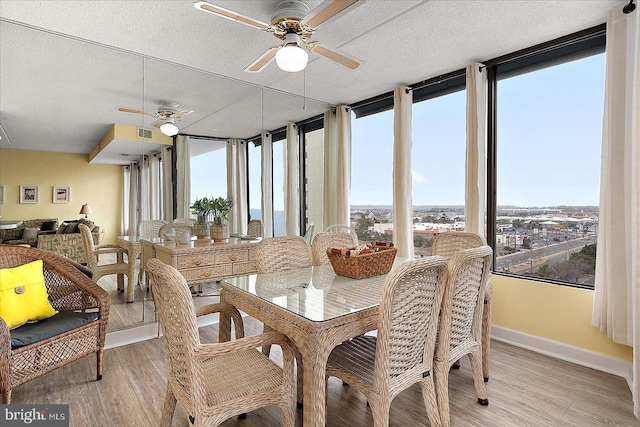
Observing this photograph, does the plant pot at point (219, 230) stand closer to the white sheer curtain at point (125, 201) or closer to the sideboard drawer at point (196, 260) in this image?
the sideboard drawer at point (196, 260)

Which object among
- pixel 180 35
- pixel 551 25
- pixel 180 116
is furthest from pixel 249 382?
pixel 551 25

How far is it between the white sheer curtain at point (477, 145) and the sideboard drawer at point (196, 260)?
255 centimetres

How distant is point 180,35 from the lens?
2.62m

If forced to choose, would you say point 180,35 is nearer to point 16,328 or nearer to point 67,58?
point 67,58

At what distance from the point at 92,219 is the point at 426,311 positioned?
2.87m

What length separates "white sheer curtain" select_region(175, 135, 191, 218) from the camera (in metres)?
3.36

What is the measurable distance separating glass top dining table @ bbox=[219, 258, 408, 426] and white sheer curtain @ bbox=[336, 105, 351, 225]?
236 cm

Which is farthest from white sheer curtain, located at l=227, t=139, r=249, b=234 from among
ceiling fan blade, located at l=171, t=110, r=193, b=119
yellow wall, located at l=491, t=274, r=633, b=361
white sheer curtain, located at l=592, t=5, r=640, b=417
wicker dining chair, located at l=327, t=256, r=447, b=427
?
white sheer curtain, located at l=592, t=5, r=640, b=417

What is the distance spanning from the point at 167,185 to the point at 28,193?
1.06 meters

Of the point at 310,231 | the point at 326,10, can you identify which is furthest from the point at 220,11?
the point at 310,231

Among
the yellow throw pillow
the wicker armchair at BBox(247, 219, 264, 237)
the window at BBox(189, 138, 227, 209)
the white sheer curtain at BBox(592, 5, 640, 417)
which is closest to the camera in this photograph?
the yellow throw pillow

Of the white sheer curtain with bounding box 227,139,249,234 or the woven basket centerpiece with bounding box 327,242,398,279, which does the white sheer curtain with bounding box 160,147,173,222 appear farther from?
the woven basket centerpiece with bounding box 327,242,398,279

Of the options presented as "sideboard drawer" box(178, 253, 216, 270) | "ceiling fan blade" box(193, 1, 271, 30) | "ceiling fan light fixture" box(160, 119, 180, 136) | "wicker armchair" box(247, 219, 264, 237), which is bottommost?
"sideboard drawer" box(178, 253, 216, 270)

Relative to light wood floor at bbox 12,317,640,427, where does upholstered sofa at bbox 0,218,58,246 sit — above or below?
above
